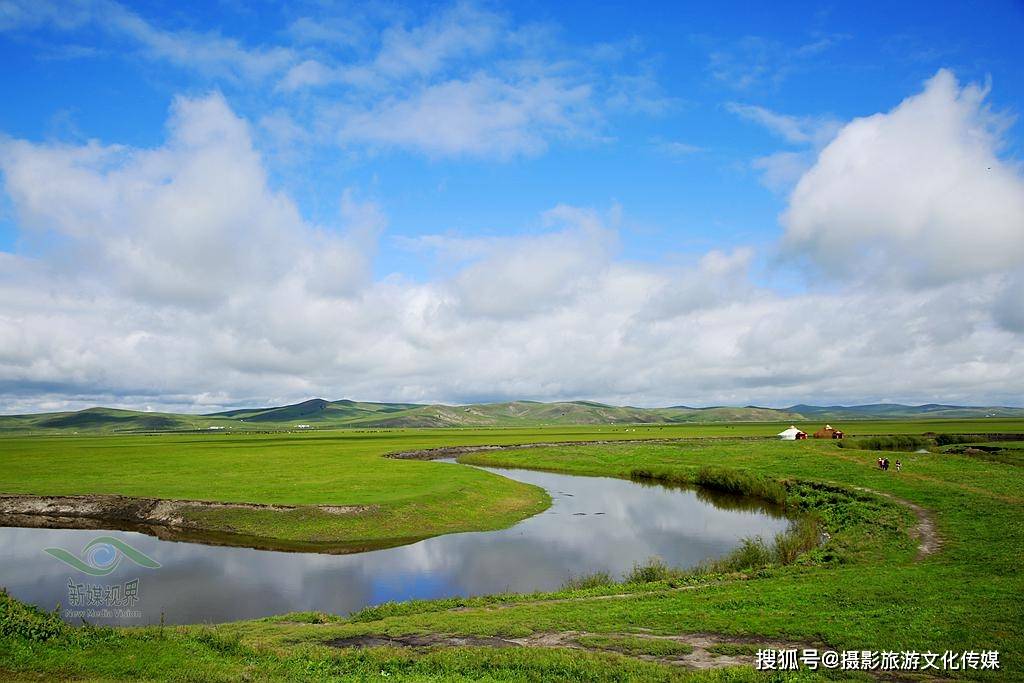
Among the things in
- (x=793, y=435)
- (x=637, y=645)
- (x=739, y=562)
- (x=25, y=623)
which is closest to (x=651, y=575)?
(x=739, y=562)

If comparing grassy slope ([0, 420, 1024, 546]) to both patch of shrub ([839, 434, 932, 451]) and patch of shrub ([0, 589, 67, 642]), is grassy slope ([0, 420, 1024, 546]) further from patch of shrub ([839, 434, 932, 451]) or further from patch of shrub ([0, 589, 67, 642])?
patch of shrub ([839, 434, 932, 451])

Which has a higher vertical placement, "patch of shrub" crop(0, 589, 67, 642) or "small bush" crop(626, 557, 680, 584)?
"patch of shrub" crop(0, 589, 67, 642)

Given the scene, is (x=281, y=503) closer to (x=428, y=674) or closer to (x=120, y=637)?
(x=120, y=637)

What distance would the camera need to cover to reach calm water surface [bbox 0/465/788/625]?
29.6 meters

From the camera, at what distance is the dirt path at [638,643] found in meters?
17.4

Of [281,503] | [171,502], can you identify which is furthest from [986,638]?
[171,502]

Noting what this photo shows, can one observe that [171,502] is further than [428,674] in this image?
Yes

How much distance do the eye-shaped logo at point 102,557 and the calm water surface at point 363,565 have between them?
699mm

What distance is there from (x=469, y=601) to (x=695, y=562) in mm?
17133

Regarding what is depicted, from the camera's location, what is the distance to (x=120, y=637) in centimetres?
1795

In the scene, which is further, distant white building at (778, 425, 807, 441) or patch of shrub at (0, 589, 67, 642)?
distant white building at (778, 425, 807, 441)

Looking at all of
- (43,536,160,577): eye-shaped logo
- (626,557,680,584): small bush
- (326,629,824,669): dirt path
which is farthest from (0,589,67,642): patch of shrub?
(626,557,680,584): small bush

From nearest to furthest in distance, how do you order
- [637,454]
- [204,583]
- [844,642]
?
[844,642], [204,583], [637,454]

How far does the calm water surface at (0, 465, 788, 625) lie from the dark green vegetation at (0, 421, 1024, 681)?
14.7 feet
